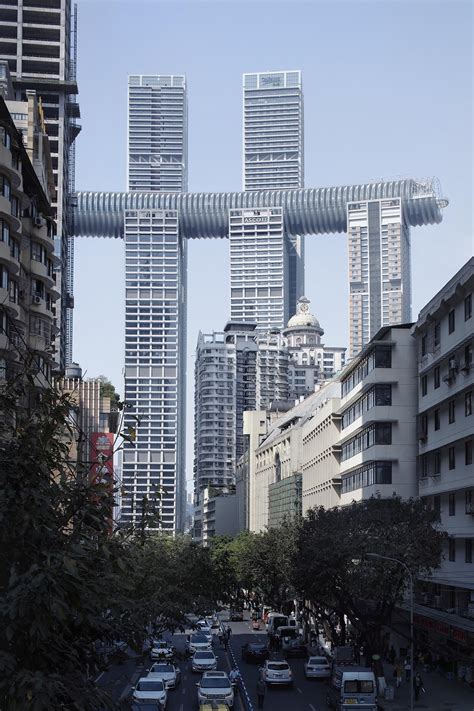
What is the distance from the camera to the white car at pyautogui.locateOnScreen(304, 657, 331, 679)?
61156mm

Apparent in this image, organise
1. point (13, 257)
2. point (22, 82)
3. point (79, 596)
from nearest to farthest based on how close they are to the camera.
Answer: point (79, 596), point (13, 257), point (22, 82)

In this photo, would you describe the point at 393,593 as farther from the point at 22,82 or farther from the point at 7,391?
the point at 22,82

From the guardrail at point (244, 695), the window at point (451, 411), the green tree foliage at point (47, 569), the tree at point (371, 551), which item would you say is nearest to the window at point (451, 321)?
the window at point (451, 411)

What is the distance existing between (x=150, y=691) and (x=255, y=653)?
82.9 feet

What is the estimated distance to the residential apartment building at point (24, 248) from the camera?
52312mm

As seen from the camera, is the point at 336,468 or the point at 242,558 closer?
the point at 336,468

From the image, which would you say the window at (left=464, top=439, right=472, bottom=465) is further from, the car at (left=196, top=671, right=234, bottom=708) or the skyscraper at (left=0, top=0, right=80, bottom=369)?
the skyscraper at (left=0, top=0, right=80, bottom=369)

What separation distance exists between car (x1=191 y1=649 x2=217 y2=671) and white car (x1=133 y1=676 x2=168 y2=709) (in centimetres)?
1573

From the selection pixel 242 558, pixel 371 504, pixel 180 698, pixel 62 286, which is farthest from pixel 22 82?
pixel 180 698

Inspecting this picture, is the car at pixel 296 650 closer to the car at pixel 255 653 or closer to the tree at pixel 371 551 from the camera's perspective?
the car at pixel 255 653

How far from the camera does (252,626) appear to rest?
10612cm

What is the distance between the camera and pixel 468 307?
191 ft

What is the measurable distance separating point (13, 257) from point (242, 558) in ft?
216

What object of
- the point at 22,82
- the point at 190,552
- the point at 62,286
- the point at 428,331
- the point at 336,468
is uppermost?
the point at 22,82
